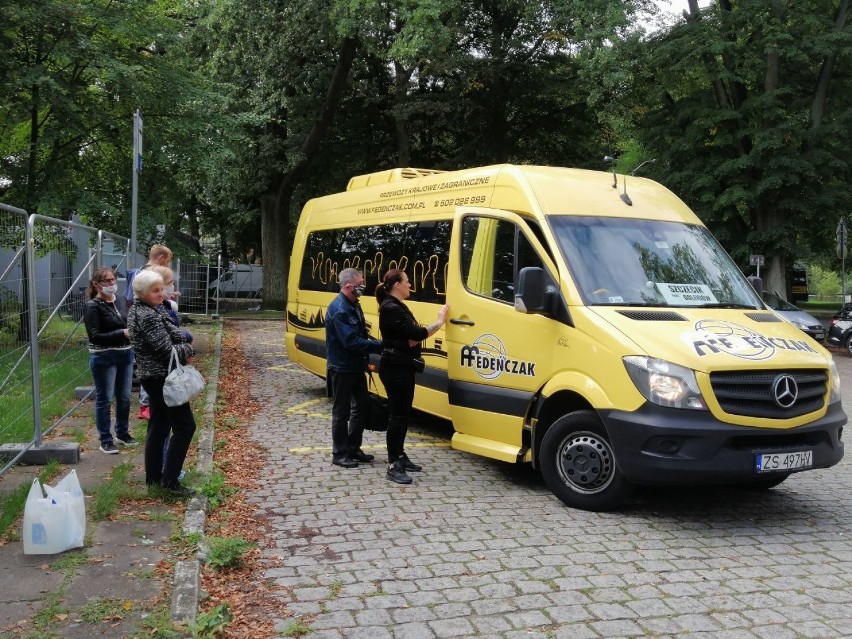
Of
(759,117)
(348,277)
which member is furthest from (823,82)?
(348,277)

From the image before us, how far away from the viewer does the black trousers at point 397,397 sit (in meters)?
6.92

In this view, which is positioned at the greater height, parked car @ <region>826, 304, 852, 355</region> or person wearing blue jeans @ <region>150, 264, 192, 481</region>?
person wearing blue jeans @ <region>150, 264, 192, 481</region>

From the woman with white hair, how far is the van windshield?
3.13 m

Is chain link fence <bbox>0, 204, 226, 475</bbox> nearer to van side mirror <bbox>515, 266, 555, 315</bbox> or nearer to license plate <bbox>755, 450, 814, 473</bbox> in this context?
van side mirror <bbox>515, 266, 555, 315</bbox>

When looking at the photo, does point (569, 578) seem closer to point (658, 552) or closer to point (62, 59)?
point (658, 552)

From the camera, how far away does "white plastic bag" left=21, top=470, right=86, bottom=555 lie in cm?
477

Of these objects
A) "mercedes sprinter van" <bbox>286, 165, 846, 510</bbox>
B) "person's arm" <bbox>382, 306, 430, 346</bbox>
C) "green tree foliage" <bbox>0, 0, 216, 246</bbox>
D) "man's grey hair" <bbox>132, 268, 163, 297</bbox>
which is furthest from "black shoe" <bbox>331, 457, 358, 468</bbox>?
"green tree foliage" <bbox>0, 0, 216, 246</bbox>

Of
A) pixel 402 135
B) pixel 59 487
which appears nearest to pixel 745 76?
pixel 402 135

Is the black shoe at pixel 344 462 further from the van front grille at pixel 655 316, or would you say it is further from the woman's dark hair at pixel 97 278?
the van front grille at pixel 655 316

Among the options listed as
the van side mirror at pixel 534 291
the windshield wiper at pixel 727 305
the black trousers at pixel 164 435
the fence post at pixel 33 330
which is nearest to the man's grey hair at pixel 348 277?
the van side mirror at pixel 534 291

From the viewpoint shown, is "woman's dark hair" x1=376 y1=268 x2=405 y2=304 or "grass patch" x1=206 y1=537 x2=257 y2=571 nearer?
"grass patch" x1=206 y1=537 x2=257 y2=571

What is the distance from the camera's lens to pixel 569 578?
480cm

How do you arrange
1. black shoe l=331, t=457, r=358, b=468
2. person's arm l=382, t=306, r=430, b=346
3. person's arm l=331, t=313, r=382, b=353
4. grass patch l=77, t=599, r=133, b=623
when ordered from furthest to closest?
black shoe l=331, t=457, r=358, b=468 → person's arm l=331, t=313, r=382, b=353 → person's arm l=382, t=306, r=430, b=346 → grass patch l=77, t=599, r=133, b=623

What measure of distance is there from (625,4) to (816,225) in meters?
7.99
